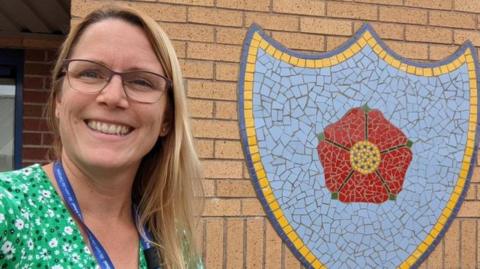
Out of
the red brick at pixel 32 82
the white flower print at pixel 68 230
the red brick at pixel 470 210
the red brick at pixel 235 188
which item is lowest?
the red brick at pixel 470 210

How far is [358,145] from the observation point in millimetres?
3074

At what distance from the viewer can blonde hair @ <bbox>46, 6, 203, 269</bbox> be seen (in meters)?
1.46

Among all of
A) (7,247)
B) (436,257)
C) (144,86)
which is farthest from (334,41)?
(7,247)

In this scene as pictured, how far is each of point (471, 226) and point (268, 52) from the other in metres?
1.41

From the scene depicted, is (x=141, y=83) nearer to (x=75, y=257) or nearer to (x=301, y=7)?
(x=75, y=257)

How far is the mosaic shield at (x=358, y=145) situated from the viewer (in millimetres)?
2969

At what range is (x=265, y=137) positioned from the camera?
9.72 ft

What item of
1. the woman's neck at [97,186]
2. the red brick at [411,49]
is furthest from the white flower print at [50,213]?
the red brick at [411,49]

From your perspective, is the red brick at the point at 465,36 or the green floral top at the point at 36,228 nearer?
the green floral top at the point at 36,228

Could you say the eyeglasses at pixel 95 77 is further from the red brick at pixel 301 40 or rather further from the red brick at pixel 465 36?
the red brick at pixel 465 36

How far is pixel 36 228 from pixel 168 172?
48cm

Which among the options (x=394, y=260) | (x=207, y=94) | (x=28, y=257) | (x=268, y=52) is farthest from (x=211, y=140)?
(x=28, y=257)

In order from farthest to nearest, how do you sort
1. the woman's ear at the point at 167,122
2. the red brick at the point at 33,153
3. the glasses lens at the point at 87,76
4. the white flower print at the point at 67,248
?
1. the red brick at the point at 33,153
2. the woman's ear at the point at 167,122
3. the glasses lens at the point at 87,76
4. the white flower print at the point at 67,248

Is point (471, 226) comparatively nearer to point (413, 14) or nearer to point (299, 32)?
point (413, 14)
